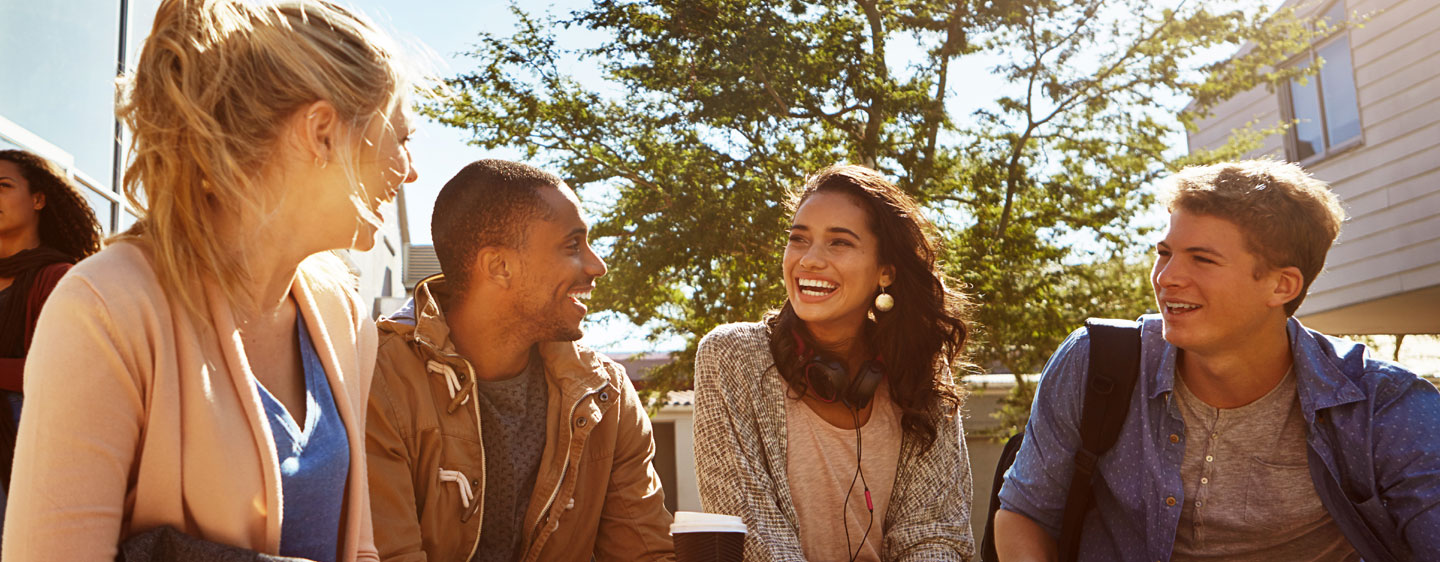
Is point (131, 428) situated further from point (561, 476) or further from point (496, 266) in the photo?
point (496, 266)

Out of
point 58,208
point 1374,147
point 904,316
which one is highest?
point 1374,147

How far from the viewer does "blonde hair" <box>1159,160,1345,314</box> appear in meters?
3.33

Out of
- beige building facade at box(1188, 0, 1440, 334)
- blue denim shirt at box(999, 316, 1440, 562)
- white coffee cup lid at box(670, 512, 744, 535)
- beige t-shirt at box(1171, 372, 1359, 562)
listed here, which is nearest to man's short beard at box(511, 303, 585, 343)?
white coffee cup lid at box(670, 512, 744, 535)

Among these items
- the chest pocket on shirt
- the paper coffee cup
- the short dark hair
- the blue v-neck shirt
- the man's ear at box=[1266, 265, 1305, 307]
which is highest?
the short dark hair

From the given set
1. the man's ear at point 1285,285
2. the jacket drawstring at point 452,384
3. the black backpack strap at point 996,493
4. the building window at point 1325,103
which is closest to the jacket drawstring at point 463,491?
the jacket drawstring at point 452,384

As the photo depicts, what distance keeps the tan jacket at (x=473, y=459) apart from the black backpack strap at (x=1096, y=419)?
128 cm

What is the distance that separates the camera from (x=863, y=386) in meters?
3.68

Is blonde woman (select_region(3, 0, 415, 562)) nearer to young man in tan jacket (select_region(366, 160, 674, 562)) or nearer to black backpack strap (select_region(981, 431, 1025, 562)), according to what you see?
young man in tan jacket (select_region(366, 160, 674, 562))

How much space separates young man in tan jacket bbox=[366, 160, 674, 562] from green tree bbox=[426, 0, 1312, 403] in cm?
613

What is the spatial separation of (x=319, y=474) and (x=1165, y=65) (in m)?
10.5

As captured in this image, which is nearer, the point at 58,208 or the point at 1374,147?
the point at 58,208

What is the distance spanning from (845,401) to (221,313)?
7.48ft

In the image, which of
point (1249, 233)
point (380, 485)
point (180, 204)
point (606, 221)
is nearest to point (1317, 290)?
point (606, 221)

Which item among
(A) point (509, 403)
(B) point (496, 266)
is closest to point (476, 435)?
(A) point (509, 403)
